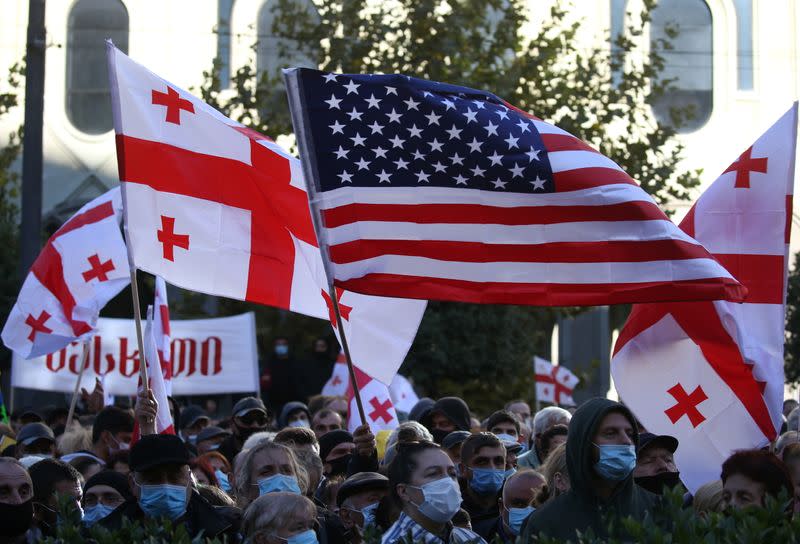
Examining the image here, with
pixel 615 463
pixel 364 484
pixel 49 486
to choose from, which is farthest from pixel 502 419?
pixel 615 463

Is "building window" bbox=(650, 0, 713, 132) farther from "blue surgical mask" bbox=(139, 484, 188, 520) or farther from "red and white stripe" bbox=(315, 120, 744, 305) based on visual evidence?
"blue surgical mask" bbox=(139, 484, 188, 520)

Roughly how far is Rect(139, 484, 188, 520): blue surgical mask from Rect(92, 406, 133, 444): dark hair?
9.95 feet

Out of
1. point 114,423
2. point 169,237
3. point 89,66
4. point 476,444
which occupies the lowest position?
point 114,423

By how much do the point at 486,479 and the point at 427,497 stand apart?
160 centimetres

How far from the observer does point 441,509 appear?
6070 mm

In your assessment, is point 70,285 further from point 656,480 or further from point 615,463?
point 615,463

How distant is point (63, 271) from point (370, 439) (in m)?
4.51

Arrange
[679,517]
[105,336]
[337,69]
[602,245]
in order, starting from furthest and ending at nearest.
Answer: [337,69]
[105,336]
[602,245]
[679,517]

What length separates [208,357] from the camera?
Answer: 15.1m

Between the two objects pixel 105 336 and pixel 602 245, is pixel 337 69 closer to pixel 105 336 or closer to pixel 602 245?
pixel 105 336

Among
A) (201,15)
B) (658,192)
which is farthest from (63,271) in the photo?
(201,15)

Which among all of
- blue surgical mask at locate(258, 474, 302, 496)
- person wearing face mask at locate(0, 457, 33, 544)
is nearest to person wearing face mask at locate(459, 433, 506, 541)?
blue surgical mask at locate(258, 474, 302, 496)

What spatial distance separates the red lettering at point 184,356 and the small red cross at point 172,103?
6916 mm

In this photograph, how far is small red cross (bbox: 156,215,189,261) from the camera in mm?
8125
